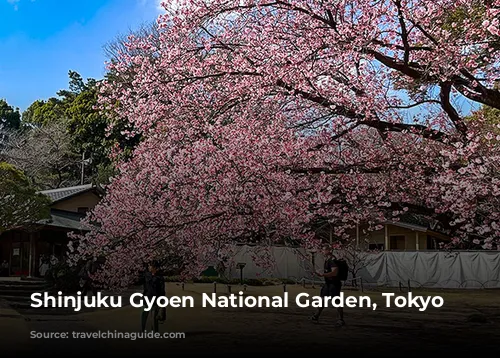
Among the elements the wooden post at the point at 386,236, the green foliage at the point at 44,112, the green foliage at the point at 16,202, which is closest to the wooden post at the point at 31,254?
the green foliage at the point at 16,202

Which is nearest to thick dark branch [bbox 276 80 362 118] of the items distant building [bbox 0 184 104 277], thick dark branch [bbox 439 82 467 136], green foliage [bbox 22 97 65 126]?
thick dark branch [bbox 439 82 467 136]

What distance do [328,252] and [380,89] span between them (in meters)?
3.47

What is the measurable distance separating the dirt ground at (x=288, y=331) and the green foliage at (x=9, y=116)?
129 feet

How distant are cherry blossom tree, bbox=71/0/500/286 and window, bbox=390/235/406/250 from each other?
18865 millimetres

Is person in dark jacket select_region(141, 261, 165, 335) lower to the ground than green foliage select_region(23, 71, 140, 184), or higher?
lower

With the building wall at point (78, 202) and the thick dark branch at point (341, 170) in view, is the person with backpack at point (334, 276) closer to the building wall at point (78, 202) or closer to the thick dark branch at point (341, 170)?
the thick dark branch at point (341, 170)

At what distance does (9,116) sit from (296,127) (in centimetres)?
4370

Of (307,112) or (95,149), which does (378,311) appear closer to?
(307,112)

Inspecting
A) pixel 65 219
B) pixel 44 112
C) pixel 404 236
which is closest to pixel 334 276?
pixel 65 219

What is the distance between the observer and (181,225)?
12.4 meters

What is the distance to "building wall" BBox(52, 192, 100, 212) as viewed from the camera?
30.0m

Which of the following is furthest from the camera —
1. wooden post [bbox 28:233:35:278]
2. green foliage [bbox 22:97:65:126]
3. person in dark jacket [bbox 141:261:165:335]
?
green foliage [bbox 22:97:65:126]

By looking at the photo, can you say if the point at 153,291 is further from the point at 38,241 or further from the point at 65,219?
the point at 65,219

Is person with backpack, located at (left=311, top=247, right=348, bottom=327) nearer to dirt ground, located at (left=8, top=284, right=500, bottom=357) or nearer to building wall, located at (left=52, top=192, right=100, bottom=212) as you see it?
dirt ground, located at (left=8, top=284, right=500, bottom=357)
